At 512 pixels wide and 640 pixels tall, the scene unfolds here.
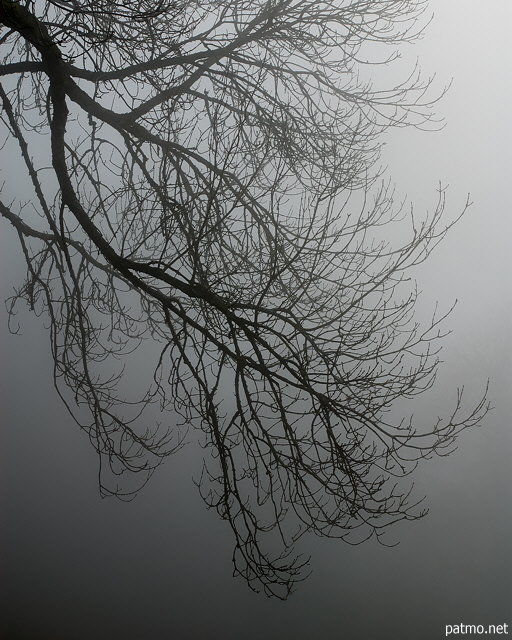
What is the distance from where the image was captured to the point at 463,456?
13.0ft

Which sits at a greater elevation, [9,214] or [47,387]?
[9,214]

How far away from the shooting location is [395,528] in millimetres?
3969

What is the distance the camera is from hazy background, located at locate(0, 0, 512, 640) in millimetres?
3916

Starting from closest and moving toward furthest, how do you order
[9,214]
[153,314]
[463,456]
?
[9,214] → [463,456] → [153,314]

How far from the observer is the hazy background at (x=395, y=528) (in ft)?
12.8

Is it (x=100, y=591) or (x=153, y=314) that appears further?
(x=153, y=314)

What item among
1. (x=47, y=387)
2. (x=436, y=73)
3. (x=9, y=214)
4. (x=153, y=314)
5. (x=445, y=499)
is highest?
(x=436, y=73)

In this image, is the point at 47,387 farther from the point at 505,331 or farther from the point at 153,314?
the point at 505,331

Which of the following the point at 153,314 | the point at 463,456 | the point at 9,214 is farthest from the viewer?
the point at 153,314

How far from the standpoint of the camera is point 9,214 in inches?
145

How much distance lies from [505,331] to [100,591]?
3.37 m

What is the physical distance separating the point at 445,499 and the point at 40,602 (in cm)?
289

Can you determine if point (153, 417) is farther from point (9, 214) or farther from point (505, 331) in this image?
point (505, 331)

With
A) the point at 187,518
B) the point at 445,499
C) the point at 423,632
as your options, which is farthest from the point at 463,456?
the point at 187,518
